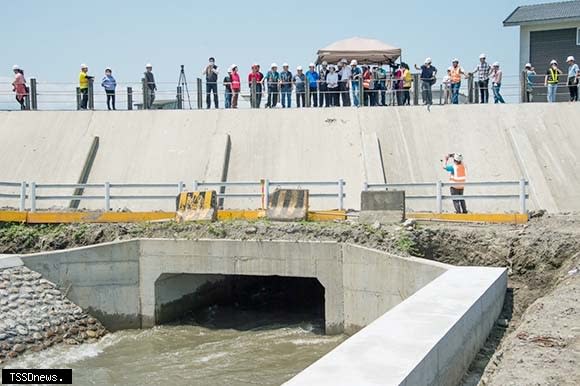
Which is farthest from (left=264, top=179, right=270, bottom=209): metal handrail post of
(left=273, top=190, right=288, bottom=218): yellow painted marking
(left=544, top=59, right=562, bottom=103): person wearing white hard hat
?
(left=544, top=59, right=562, bottom=103): person wearing white hard hat

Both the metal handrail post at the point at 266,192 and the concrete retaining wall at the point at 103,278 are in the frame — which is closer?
the concrete retaining wall at the point at 103,278

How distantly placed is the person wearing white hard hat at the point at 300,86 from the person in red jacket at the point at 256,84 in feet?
4.09

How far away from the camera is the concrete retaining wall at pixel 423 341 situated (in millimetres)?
6910

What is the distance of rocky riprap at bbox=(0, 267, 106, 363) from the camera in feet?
49.6

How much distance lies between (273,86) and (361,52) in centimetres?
422

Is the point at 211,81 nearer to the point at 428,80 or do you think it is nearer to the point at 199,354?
the point at 428,80

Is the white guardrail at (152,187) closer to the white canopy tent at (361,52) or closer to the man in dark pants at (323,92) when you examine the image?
the man in dark pants at (323,92)

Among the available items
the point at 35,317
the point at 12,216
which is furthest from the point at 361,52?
the point at 35,317

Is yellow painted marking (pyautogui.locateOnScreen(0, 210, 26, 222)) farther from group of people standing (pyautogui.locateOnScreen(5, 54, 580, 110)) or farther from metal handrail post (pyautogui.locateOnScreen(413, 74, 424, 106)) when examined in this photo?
metal handrail post (pyautogui.locateOnScreen(413, 74, 424, 106))

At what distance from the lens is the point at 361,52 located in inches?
1112

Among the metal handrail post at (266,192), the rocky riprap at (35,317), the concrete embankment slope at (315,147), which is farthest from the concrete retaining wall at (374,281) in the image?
the rocky riprap at (35,317)

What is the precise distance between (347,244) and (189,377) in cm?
463

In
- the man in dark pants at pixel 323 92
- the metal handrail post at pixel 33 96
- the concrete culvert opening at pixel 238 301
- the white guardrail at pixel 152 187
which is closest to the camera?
the concrete culvert opening at pixel 238 301

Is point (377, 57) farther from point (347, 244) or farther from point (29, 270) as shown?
point (29, 270)
